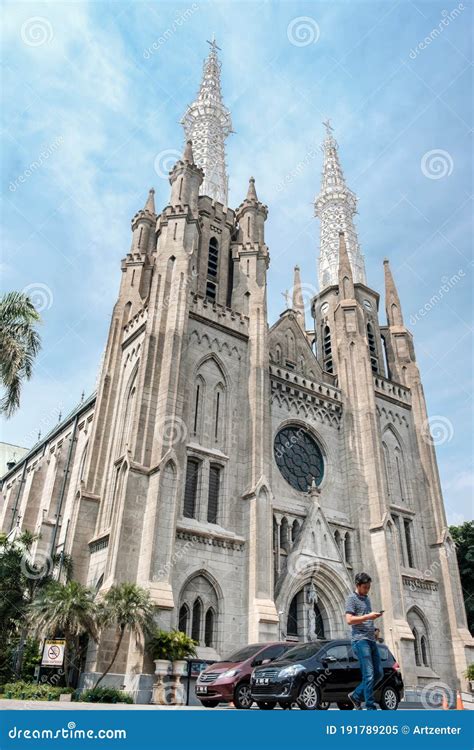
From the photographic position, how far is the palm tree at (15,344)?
20.9 metres

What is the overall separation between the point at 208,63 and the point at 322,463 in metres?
42.5

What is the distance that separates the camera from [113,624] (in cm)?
2020

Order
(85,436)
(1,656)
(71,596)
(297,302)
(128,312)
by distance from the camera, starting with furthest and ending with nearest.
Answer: (297,302), (85,436), (128,312), (1,656), (71,596)

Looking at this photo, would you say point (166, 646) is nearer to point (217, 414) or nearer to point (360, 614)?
point (217, 414)

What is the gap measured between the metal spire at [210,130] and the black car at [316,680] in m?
36.0

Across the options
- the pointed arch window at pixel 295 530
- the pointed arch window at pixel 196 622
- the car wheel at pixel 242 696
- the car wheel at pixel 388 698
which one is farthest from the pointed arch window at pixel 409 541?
the car wheel at pixel 388 698

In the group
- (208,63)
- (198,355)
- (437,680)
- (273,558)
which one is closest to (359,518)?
(273,558)

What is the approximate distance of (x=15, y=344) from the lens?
68.8 ft

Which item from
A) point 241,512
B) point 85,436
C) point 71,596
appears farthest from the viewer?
point 85,436

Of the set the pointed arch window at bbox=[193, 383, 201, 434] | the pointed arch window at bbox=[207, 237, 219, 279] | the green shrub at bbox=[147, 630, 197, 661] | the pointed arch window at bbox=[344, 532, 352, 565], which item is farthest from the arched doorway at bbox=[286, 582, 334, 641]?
the pointed arch window at bbox=[207, 237, 219, 279]

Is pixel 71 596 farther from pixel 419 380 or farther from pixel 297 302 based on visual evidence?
pixel 297 302

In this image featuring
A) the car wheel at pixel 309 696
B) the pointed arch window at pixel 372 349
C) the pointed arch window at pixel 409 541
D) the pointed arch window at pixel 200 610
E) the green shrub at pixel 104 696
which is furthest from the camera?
the pointed arch window at pixel 372 349

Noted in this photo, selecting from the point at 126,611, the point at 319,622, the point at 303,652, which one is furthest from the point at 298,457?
the point at 303,652

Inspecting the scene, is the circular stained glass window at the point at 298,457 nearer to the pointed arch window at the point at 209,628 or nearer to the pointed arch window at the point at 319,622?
the pointed arch window at the point at 319,622
